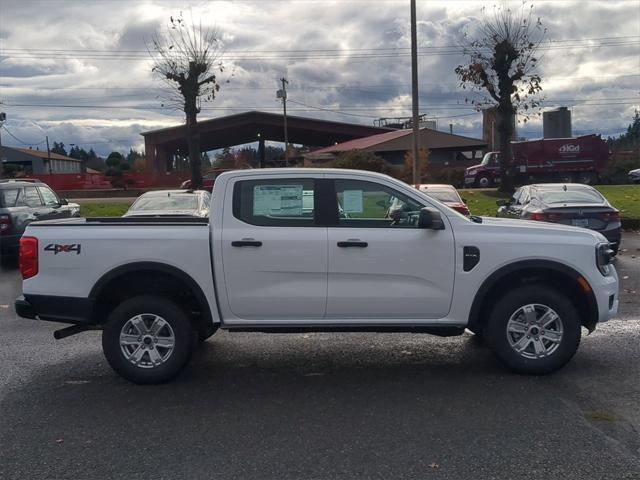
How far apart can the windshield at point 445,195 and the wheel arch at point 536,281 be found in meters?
8.76

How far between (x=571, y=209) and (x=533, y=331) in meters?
6.53

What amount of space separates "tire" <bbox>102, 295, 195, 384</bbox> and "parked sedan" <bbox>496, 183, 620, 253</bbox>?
7848 millimetres

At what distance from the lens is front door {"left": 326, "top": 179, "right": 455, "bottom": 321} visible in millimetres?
5676

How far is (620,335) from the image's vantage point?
23.7 ft

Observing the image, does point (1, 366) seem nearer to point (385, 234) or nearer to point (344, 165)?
point (385, 234)

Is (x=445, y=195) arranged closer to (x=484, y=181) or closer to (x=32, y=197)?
(x=32, y=197)

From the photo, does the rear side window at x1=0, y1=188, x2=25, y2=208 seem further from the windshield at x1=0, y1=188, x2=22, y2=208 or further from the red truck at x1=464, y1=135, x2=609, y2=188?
the red truck at x1=464, y1=135, x2=609, y2=188

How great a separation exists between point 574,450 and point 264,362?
3117 mm

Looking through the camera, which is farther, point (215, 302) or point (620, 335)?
point (620, 335)

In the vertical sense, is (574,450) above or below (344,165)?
below

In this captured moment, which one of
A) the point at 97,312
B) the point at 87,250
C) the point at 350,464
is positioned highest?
the point at 87,250

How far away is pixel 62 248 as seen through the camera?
5.73 meters

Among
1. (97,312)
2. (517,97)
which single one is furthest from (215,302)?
(517,97)

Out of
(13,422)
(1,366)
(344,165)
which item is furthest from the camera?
(344,165)
